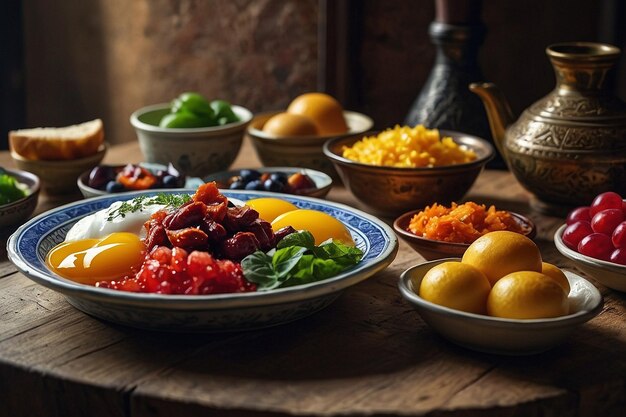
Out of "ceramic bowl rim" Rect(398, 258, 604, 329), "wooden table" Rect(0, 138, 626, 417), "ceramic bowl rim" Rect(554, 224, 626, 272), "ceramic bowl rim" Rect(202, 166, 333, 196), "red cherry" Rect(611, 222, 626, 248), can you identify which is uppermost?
"red cherry" Rect(611, 222, 626, 248)

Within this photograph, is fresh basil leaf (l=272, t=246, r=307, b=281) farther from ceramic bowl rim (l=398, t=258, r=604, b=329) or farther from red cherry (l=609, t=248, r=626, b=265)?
red cherry (l=609, t=248, r=626, b=265)

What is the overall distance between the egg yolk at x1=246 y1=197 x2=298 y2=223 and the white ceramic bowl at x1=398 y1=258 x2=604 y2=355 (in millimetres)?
467

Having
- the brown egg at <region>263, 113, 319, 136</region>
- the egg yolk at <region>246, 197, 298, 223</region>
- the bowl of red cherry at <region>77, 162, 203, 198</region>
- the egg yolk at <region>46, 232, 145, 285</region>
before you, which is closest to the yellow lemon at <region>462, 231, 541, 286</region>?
the egg yolk at <region>246, 197, 298, 223</region>

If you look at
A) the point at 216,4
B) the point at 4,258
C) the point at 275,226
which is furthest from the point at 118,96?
the point at 275,226

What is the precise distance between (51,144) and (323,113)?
0.78 m

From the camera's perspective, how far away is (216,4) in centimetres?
Result: 359

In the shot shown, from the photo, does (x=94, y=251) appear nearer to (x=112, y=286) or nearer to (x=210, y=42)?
(x=112, y=286)

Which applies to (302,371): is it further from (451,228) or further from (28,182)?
(28,182)

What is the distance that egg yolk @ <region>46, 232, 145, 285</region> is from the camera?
1622 millimetres

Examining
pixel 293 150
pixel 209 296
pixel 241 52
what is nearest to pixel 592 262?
pixel 209 296

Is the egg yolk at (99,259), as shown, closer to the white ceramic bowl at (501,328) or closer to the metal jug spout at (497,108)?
the white ceramic bowl at (501,328)

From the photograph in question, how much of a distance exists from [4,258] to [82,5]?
2246 millimetres

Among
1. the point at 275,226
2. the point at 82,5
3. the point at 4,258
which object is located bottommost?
the point at 4,258

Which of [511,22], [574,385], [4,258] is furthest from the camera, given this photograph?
[511,22]
